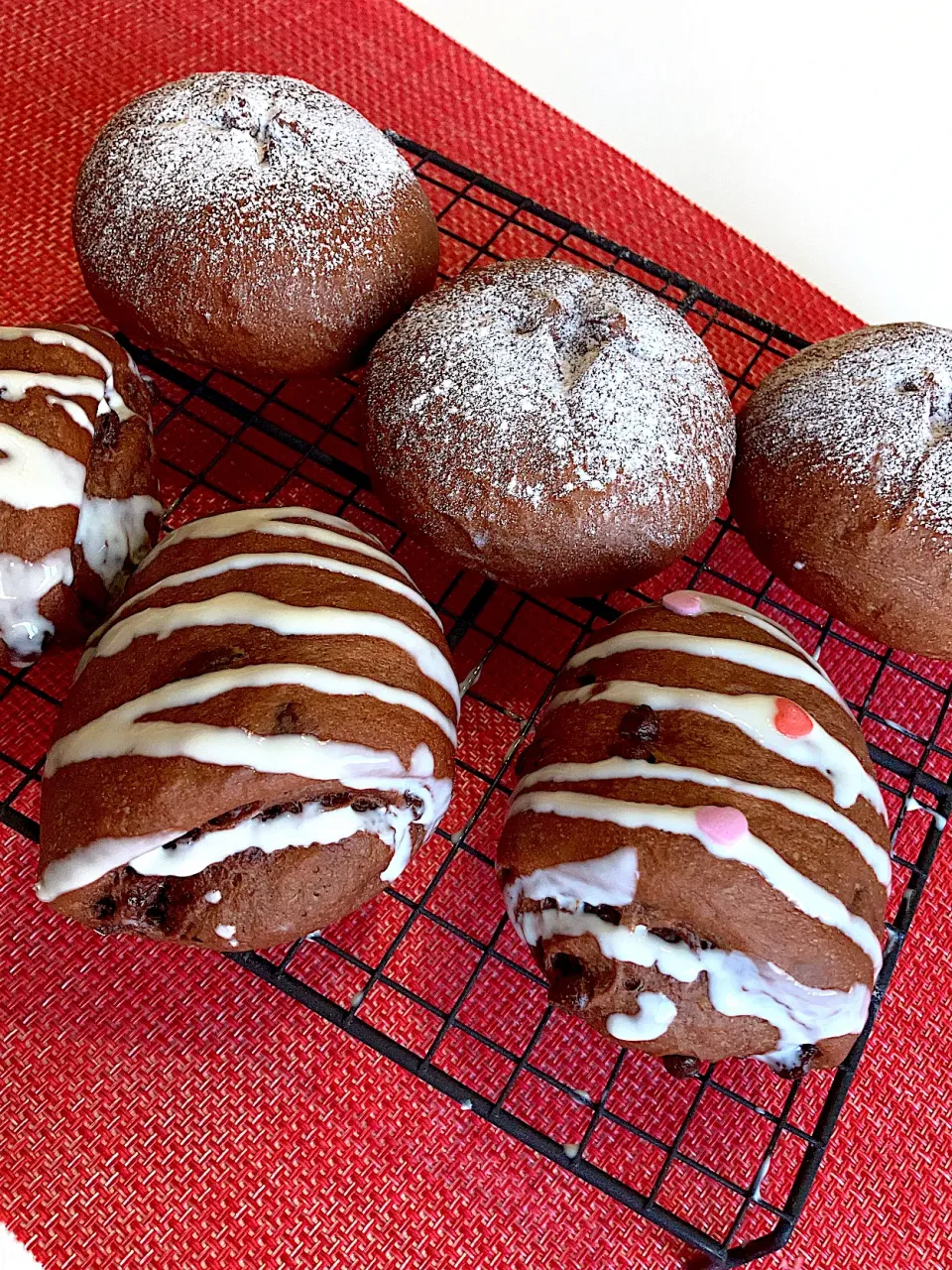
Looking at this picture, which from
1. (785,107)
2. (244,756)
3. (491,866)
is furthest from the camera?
(785,107)

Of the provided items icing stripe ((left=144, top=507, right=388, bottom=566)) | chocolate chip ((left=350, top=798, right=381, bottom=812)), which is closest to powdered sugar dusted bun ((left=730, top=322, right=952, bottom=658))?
icing stripe ((left=144, top=507, right=388, bottom=566))

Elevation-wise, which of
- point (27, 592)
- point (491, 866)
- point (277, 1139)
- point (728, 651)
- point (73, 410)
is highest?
point (728, 651)

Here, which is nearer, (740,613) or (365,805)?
(365,805)

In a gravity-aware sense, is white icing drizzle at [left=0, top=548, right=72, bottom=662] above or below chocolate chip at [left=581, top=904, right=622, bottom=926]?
below

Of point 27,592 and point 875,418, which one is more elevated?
point 875,418

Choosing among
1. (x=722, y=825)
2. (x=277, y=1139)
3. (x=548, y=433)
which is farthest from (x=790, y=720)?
(x=277, y=1139)

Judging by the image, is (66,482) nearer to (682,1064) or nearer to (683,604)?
(683,604)

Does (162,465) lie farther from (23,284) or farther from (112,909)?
(112,909)

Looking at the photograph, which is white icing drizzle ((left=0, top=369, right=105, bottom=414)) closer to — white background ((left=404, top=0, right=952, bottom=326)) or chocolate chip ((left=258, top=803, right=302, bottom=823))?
chocolate chip ((left=258, top=803, right=302, bottom=823))

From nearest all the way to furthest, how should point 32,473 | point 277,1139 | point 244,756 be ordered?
1. point 244,756
2. point 32,473
3. point 277,1139
